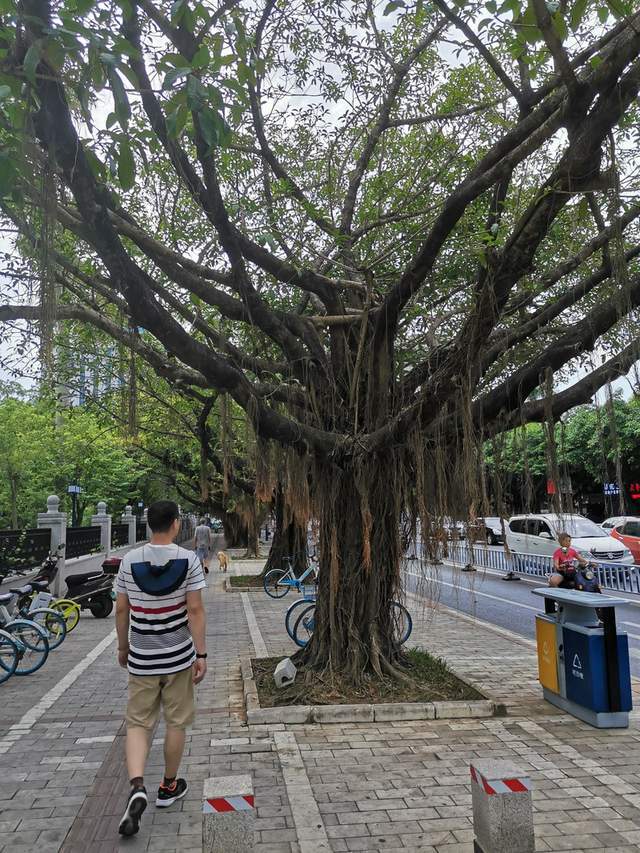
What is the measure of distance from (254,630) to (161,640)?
291 inches

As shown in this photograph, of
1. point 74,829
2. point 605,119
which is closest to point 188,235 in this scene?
point 605,119

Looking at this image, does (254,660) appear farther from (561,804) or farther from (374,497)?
(561,804)

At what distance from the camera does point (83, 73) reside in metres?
4.23

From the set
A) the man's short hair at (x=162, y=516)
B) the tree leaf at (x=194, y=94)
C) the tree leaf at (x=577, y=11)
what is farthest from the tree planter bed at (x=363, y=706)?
the tree leaf at (x=577, y=11)

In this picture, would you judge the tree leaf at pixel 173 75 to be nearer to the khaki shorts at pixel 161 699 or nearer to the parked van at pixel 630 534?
the khaki shorts at pixel 161 699

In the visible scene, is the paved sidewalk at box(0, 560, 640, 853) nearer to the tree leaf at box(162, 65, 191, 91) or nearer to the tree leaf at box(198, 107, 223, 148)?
the tree leaf at box(198, 107, 223, 148)

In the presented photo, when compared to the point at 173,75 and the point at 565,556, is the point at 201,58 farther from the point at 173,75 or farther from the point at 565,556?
the point at 565,556

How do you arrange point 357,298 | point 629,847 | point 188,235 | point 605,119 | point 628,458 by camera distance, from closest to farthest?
1. point 629,847
2. point 605,119
3. point 357,298
4. point 188,235
5. point 628,458

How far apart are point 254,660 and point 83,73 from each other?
20.7ft

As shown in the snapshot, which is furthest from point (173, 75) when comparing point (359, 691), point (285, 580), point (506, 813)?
point (285, 580)

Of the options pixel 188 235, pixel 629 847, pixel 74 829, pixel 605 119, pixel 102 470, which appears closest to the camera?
pixel 629 847

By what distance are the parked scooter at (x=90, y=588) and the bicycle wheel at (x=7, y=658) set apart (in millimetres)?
4331

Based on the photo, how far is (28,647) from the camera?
27.7 ft

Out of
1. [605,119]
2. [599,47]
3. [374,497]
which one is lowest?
[374,497]
